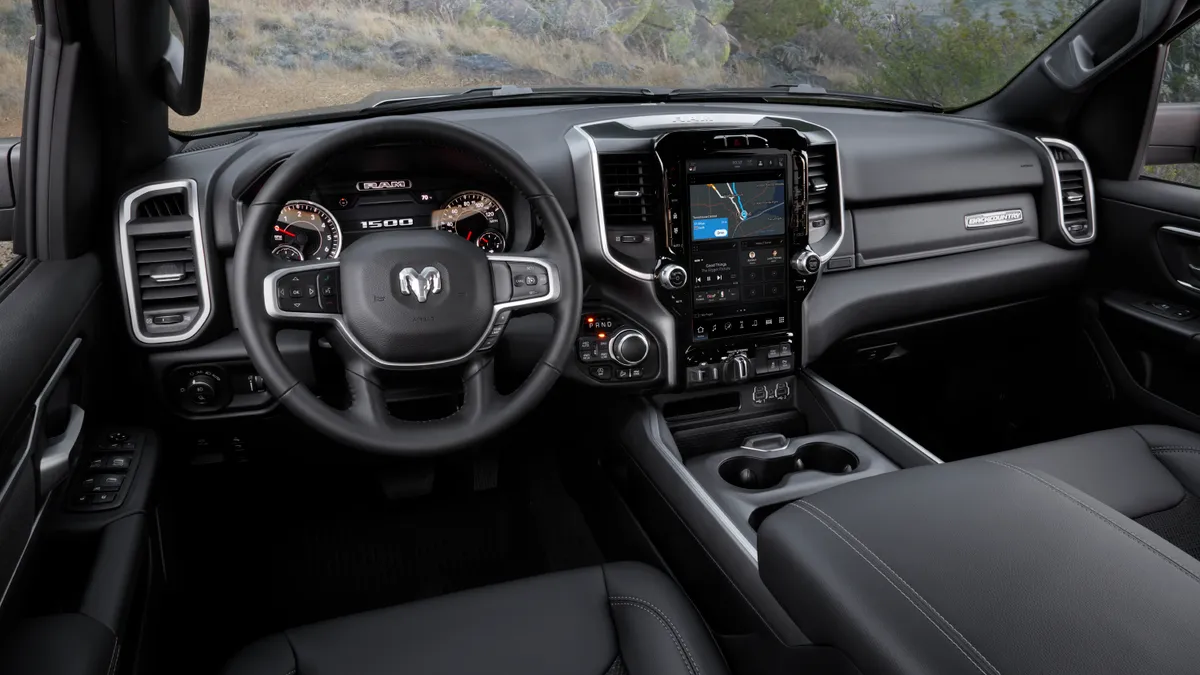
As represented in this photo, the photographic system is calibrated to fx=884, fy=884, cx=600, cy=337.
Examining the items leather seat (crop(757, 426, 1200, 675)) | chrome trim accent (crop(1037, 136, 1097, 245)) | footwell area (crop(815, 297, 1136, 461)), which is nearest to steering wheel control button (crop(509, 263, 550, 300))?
leather seat (crop(757, 426, 1200, 675))

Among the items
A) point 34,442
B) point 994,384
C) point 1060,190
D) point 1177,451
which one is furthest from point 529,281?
point 994,384

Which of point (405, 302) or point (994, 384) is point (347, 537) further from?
point (994, 384)

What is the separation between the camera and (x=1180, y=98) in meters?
2.77

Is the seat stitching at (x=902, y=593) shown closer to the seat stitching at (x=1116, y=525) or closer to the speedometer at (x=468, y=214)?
the seat stitching at (x=1116, y=525)

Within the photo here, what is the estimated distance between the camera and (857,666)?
1180mm

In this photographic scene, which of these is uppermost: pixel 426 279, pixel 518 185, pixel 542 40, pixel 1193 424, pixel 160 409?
pixel 542 40

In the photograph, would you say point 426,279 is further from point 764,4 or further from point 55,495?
point 764,4

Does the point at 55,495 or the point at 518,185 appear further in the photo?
the point at 518,185

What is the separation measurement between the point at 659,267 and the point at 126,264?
1167 mm

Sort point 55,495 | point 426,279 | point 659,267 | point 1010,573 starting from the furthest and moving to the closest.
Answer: point 659,267 < point 426,279 < point 55,495 < point 1010,573

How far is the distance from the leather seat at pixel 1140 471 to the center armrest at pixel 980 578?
0.58m

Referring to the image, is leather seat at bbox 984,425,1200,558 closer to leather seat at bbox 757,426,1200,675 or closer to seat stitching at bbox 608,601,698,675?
leather seat at bbox 757,426,1200,675

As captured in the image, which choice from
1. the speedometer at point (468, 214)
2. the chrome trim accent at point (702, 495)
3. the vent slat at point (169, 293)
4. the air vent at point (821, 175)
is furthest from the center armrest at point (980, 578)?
the vent slat at point (169, 293)

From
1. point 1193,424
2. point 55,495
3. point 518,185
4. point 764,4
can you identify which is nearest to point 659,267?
point 518,185
